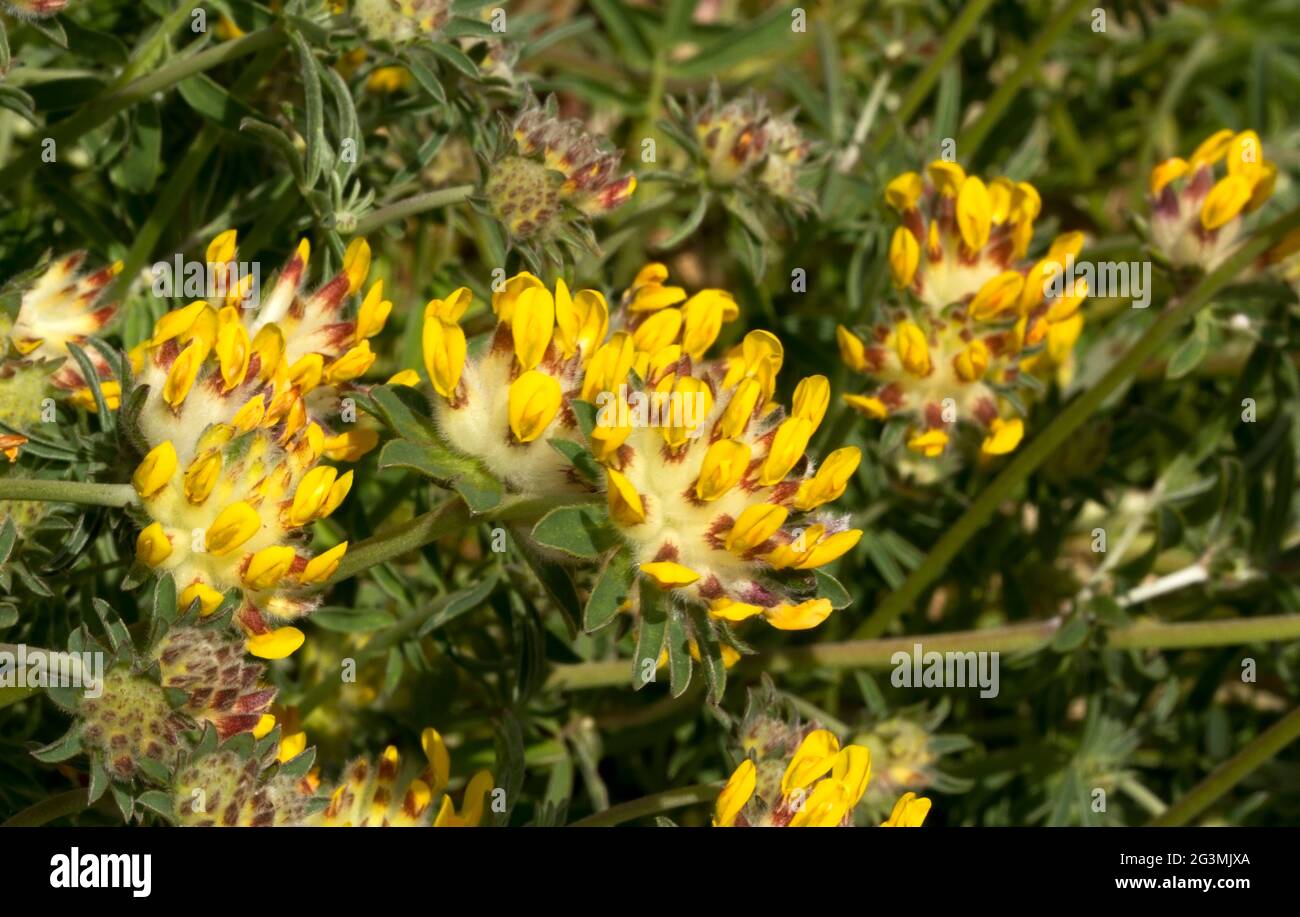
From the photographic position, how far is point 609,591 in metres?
2.58

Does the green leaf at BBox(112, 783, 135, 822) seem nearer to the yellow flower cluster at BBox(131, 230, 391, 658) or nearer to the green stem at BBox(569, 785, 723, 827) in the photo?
the yellow flower cluster at BBox(131, 230, 391, 658)

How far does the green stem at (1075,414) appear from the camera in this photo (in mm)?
3551

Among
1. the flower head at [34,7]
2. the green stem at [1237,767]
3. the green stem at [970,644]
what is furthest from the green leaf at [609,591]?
the green stem at [1237,767]

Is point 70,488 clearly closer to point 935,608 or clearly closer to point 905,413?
point 905,413

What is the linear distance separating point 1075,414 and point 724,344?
50.5 inches

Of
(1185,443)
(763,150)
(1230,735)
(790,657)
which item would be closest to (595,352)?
(763,150)

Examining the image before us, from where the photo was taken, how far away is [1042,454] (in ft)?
12.2

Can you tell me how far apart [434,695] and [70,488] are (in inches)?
51.1

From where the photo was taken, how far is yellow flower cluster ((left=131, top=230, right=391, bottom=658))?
2514 millimetres

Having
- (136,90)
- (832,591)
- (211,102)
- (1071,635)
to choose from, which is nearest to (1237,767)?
(1071,635)

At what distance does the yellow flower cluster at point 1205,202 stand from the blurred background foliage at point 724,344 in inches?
3.0

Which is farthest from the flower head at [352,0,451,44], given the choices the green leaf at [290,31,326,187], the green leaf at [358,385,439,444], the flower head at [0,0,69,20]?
the green leaf at [358,385,439,444]

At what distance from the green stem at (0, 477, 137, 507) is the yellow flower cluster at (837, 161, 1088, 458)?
1.59 m

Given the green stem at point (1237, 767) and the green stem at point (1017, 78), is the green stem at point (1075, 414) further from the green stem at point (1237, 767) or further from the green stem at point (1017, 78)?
the green stem at point (1017, 78)
